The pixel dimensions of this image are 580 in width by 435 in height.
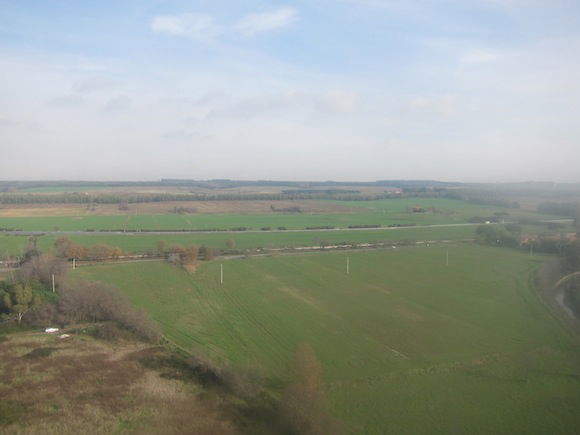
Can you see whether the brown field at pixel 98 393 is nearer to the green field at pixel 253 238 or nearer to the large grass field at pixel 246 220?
the green field at pixel 253 238

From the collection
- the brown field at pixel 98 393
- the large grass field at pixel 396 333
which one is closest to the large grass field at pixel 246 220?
the large grass field at pixel 396 333

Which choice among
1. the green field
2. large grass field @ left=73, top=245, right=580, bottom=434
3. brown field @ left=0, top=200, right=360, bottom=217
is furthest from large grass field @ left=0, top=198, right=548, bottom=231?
large grass field @ left=73, top=245, right=580, bottom=434

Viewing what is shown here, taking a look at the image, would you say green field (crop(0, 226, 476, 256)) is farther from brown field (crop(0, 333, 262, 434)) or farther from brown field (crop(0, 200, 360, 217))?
brown field (crop(0, 200, 360, 217))

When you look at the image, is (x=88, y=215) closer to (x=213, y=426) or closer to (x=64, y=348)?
(x=64, y=348)

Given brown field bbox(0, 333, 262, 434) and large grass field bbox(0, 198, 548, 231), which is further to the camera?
large grass field bbox(0, 198, 548, 231)

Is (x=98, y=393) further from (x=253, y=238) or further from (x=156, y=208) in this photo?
(x=156, y=208)
